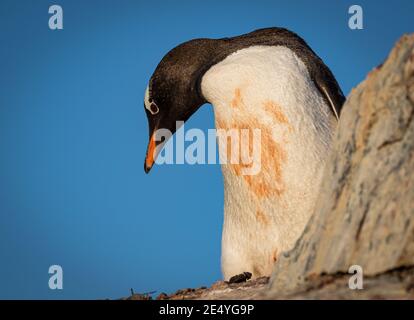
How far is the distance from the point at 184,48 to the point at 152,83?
400mm

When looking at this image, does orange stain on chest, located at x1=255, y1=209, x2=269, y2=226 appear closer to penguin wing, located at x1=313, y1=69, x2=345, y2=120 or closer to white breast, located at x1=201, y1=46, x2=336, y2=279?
white breast, located at x1=201, y1=46, x2=336, y2=279

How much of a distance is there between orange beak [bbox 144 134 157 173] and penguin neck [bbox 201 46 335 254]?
1.00m

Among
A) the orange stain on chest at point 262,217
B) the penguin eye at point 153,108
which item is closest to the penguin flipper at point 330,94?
the orange stain on chest at point 262,217

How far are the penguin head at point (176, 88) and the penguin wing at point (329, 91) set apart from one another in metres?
0.92

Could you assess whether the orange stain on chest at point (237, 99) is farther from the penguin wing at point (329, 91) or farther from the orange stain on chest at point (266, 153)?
the penguin wing at point (329, 91)

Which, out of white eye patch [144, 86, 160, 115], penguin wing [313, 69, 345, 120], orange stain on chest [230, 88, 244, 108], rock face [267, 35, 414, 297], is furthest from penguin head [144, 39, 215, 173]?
rock face [267, 35, 414, 297]

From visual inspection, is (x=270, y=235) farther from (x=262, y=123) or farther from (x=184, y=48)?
(x=184, y=48)

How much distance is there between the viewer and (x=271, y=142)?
5.66 meters

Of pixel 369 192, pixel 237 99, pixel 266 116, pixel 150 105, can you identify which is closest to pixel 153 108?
pixel 150 105

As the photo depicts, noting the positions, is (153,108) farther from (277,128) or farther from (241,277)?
(241,277)

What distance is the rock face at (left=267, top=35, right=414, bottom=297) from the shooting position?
10.8 ft

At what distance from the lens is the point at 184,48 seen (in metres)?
6.46

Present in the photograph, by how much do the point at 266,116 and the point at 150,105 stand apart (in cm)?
139
